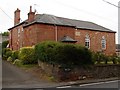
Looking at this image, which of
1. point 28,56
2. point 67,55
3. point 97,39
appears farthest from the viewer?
point 97,39

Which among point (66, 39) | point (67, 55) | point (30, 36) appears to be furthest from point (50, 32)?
point (67, 55)

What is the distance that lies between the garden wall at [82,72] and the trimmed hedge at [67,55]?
42cm

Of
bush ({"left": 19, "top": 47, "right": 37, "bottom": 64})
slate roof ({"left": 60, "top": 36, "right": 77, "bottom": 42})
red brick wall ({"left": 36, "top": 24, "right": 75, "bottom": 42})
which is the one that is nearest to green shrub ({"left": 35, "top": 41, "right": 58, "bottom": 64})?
bush ({"left": 19, "top": 47, "right": 37, "bottom": 64})

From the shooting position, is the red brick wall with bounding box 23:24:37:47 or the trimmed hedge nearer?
the trimmed hedge

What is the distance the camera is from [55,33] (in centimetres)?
3575

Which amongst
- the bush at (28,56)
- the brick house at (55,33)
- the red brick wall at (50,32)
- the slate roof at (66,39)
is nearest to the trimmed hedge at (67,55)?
the bush at (28,56)

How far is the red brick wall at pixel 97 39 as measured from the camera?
137 feet

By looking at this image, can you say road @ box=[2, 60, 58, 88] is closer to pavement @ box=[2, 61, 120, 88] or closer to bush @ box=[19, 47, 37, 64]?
pavement @ box=[2, 61, 120, 88]

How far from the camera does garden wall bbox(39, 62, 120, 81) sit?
61.7ft

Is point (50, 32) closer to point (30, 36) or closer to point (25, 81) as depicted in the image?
point (30, 36)

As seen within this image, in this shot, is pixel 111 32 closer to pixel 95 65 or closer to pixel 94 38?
pixel 94 38

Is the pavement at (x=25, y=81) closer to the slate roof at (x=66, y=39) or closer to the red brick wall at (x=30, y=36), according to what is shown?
the red brick wall at (x=30, y=36)

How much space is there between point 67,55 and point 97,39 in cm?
2599

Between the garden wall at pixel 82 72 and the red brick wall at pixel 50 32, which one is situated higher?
the red brick wall at pixel 50 32
